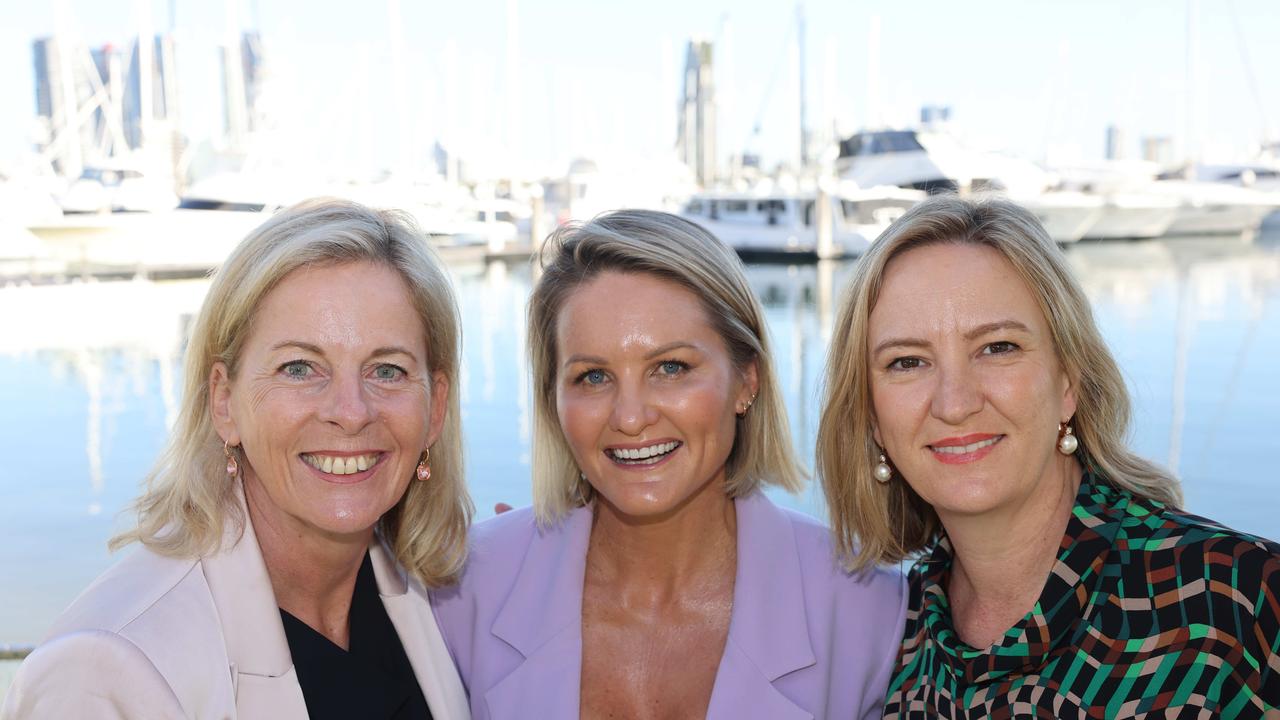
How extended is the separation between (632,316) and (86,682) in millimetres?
1427

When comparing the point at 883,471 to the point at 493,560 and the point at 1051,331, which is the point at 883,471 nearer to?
the point at 1051,331

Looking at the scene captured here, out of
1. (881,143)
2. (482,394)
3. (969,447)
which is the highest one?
(881,143)

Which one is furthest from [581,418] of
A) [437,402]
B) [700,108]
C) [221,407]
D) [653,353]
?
[700,108]

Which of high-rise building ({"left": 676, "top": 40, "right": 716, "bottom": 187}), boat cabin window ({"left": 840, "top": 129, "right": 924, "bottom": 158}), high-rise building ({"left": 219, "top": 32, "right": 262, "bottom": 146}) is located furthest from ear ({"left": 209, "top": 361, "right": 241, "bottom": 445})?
high-rise building ({"left": 676, "top": 40, "right": 716, "bottom": 187})

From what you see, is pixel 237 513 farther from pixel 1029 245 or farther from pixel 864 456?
pixel 1029 245

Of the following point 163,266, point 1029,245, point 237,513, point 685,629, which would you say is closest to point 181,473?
point 237,513

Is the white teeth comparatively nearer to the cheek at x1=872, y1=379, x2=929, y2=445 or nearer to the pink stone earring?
the cheek at x1=872, y1=379, x2=929, y2=445

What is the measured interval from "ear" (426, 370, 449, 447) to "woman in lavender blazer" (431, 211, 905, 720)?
34 centimetres

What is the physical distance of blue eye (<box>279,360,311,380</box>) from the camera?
230cm

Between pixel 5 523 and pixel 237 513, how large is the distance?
7.89m

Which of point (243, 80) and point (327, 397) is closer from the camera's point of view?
point (327, 397)

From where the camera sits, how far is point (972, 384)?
2283 mm

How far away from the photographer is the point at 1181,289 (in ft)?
90.1

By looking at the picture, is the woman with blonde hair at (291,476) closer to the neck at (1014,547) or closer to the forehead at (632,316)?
the forehead at (632,316)
